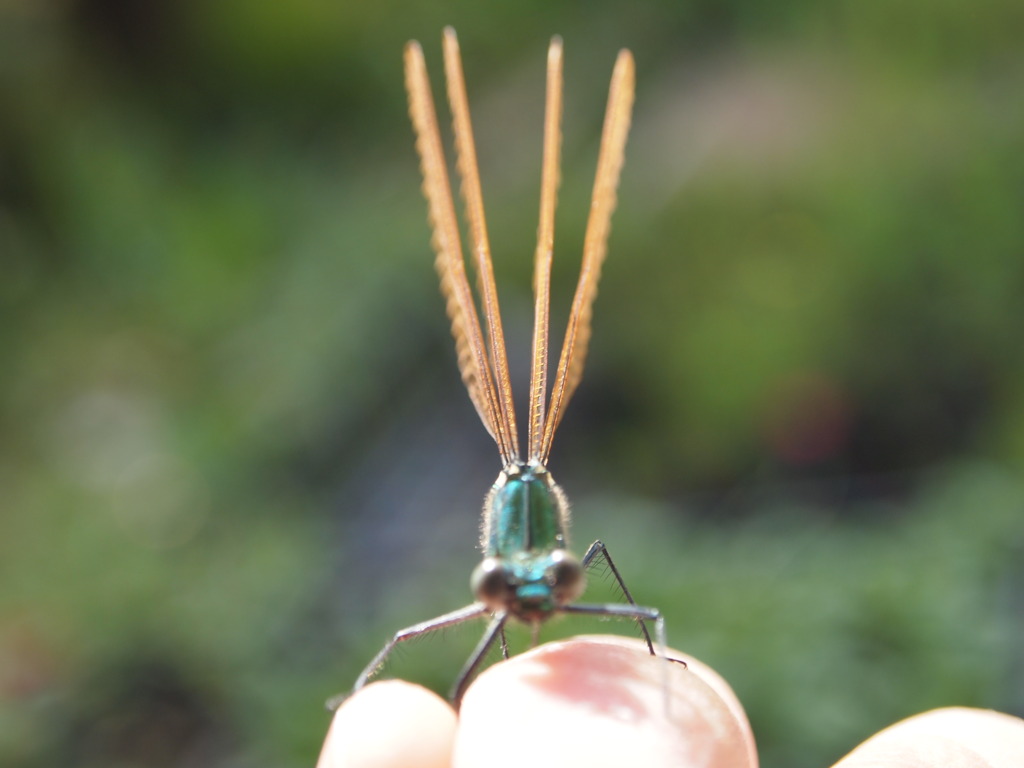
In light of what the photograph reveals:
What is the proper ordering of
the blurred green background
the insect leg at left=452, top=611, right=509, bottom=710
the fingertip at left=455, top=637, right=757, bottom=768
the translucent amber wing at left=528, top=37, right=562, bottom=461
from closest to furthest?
the fingertip at left=455, top=637, right=757, bottom=768 < the insect leg at left=452, top=611, right=509, bottom=710 < the translucent amber wing at left=528, top=37, right=562, bottom=461 < the blurred green background

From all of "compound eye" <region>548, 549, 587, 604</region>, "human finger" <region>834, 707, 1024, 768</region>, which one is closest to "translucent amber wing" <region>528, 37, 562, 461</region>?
"compound eye" <region>548, 549, 587, 604</region>

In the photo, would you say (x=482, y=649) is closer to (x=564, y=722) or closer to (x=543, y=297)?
(x=564, y=722)

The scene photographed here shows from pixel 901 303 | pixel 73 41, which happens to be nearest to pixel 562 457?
pixel 901 303

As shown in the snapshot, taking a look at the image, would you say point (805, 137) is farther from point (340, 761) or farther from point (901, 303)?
point (340, 761)

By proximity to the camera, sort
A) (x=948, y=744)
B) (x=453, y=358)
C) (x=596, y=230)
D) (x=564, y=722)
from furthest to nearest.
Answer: (x=453, y=358)
(x=596, y=230)
(x=948, y=744)
(x=564, y=722)

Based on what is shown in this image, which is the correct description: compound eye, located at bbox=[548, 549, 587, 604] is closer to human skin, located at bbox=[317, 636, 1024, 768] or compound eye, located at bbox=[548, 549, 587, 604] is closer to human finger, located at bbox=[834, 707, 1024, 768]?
human skin, located at bbox=[317, 636, 1024, 768]

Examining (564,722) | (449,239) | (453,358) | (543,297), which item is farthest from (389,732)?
(453,358)
